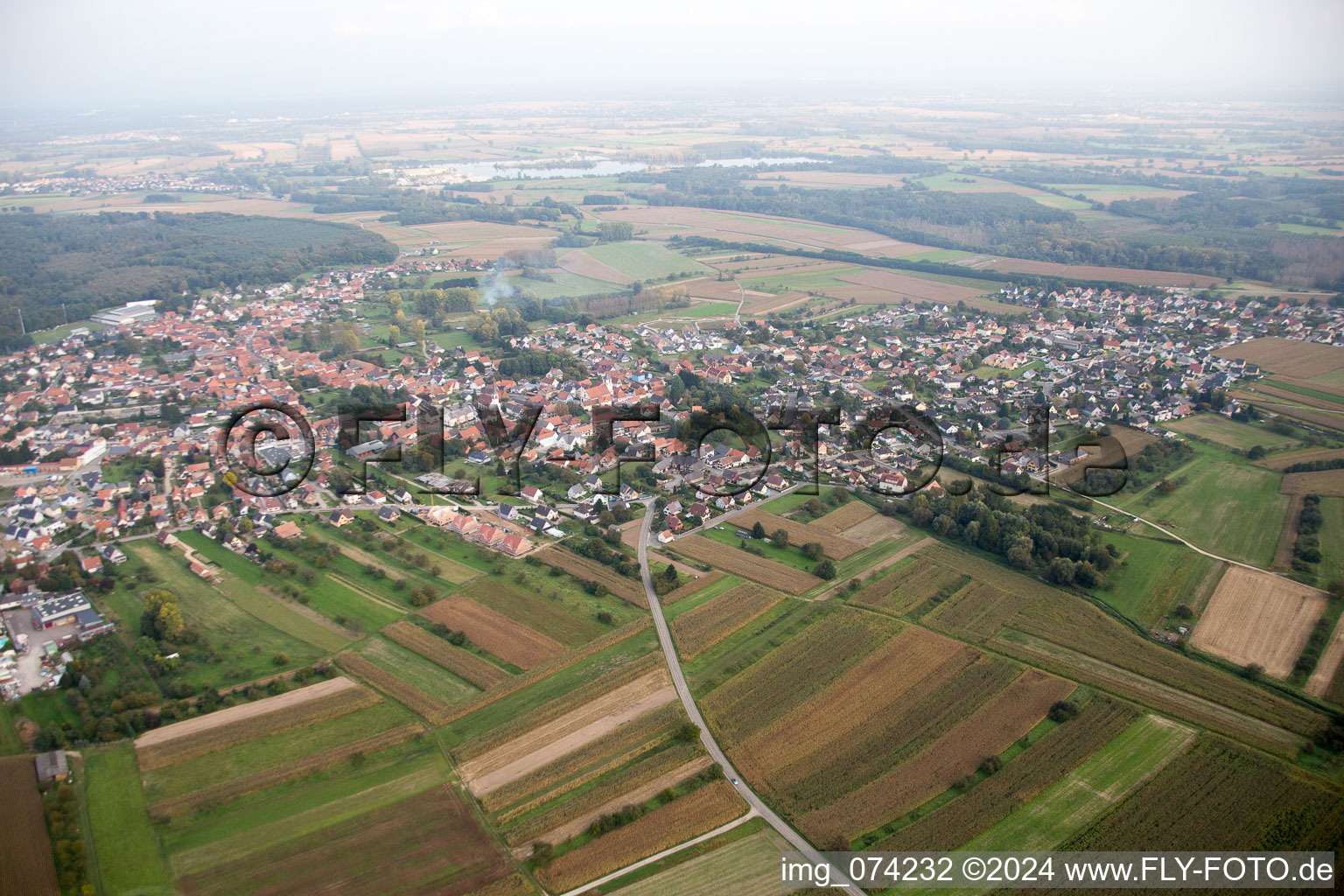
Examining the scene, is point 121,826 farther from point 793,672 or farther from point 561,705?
point 793,672

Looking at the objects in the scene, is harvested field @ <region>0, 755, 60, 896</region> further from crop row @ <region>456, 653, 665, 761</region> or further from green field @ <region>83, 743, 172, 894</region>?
crop row @ <region>456, 653, 665, 761</region>

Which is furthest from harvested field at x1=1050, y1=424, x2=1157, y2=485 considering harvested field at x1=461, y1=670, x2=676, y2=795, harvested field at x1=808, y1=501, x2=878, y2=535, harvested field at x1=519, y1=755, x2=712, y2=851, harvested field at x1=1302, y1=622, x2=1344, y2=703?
harvested field at x1=519, y1=755, x2=712, y2=851

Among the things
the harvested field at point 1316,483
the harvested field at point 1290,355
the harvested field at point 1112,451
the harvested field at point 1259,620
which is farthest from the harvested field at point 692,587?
the harvested field at point 1290,355

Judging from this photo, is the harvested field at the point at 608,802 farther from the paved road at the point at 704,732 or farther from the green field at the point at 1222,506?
the green field at the point at 1222,506

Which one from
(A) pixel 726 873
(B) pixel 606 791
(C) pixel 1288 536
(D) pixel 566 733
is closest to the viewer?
(A) pixel 726 873

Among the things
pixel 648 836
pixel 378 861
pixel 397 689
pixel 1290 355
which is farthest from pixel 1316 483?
pixel 378 861

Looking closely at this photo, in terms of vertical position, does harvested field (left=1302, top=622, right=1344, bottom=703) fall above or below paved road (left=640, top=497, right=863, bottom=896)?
above

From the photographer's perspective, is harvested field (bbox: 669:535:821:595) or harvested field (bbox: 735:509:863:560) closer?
harvested field (bbox: 669:535:821:595)
